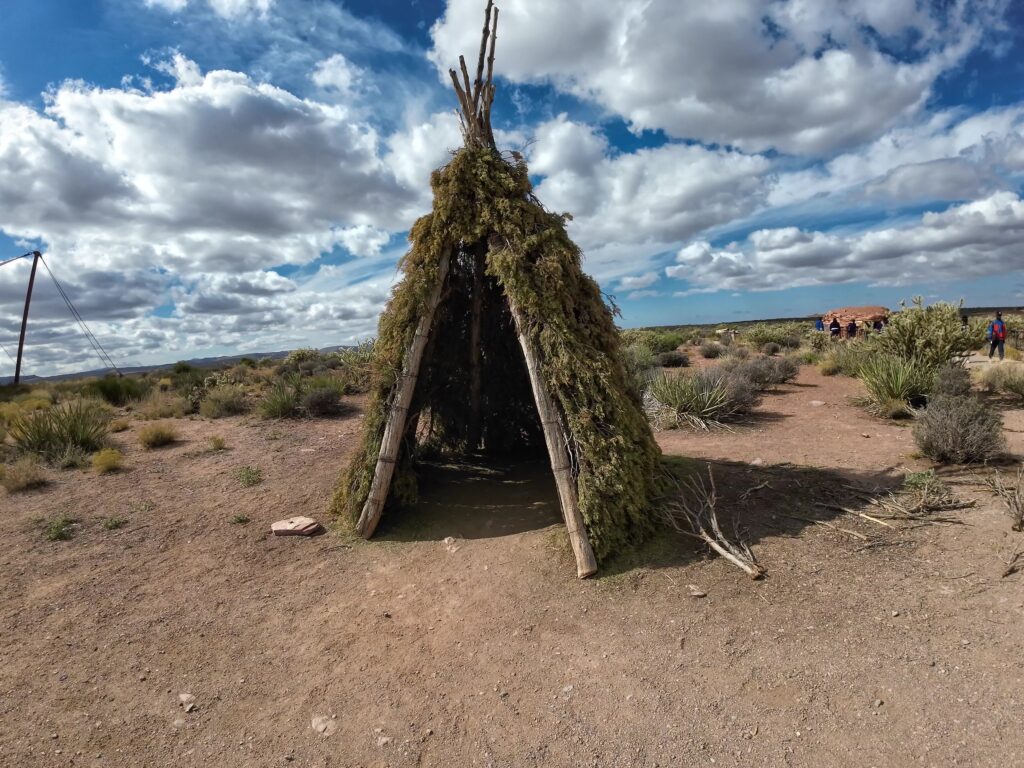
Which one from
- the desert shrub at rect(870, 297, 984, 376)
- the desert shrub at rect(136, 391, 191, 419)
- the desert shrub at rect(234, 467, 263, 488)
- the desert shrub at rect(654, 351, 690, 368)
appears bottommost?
the desert shrub at rect(234, 467, 263, 488)

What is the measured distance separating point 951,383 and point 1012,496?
494cm

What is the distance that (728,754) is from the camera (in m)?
2.68

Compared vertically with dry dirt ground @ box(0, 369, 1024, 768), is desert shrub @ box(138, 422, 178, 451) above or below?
above

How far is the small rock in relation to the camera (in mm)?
2963

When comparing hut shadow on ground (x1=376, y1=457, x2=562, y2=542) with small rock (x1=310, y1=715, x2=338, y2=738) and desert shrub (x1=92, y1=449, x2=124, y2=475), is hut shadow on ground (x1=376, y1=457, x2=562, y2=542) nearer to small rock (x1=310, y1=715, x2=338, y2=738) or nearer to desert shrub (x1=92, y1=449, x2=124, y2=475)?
small rock (x1=310, y1=715, x2=338, y2=738)

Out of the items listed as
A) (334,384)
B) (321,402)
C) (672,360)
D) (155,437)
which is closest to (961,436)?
(321,402)

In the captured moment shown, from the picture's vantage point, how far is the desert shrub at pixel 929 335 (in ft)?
34.4

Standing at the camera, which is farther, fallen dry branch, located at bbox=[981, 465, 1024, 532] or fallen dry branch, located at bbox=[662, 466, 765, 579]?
fallen dry branch, located at bbox=[981, 465, 1024, 532]

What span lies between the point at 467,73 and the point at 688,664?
5.13m

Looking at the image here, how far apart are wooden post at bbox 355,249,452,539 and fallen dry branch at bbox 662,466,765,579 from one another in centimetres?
242

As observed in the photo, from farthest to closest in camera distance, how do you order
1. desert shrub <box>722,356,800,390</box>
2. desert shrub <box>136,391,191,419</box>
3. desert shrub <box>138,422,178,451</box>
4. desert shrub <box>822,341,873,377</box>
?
desert shrub <box>822,341,873,377</box>, desert shrub <box>136,391,191,419</box>, desert shrub <box>722,356,800,390</box>, desert shrub <box>138,422,178,451</box>

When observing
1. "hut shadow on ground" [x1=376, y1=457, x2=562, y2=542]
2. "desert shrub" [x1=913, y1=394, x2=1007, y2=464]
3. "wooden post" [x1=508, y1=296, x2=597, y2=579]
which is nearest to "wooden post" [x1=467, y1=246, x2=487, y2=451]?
"hut shadow on ground" [x1=376, y1=457, x2=562, y2=542]

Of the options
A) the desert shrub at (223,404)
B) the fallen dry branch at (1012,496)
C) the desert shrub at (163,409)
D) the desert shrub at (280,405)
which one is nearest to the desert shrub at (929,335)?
the fallen dry branch at (1012,496)

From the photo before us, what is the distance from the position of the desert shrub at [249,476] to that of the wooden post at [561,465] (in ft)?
14.0
